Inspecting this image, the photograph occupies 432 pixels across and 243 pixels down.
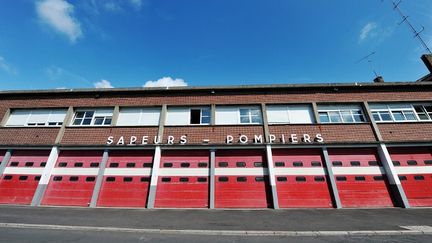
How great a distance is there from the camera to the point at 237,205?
11.0m

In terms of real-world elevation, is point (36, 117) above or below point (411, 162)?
above

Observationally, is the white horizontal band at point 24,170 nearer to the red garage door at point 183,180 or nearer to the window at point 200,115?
the red garage door at point 183,180

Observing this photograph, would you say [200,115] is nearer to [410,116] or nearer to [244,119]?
[244,119]

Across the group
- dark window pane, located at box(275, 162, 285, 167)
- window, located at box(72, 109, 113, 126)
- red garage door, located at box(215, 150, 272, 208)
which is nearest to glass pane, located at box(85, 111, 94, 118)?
window, located at box(72, 109, 113, 126)

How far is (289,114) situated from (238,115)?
3.67m

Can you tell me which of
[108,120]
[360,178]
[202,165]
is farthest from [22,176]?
[360,178]

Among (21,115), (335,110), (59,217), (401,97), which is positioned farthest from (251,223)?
(21,115)

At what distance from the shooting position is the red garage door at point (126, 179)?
11464 mm

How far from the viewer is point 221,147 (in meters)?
12.4

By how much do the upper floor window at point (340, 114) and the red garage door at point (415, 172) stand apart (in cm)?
282

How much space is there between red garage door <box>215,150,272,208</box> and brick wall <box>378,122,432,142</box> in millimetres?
8470

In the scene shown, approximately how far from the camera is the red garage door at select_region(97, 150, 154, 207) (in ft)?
37.6

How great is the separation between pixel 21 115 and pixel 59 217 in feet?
38.1

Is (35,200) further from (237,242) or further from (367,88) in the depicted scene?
(367,88)
